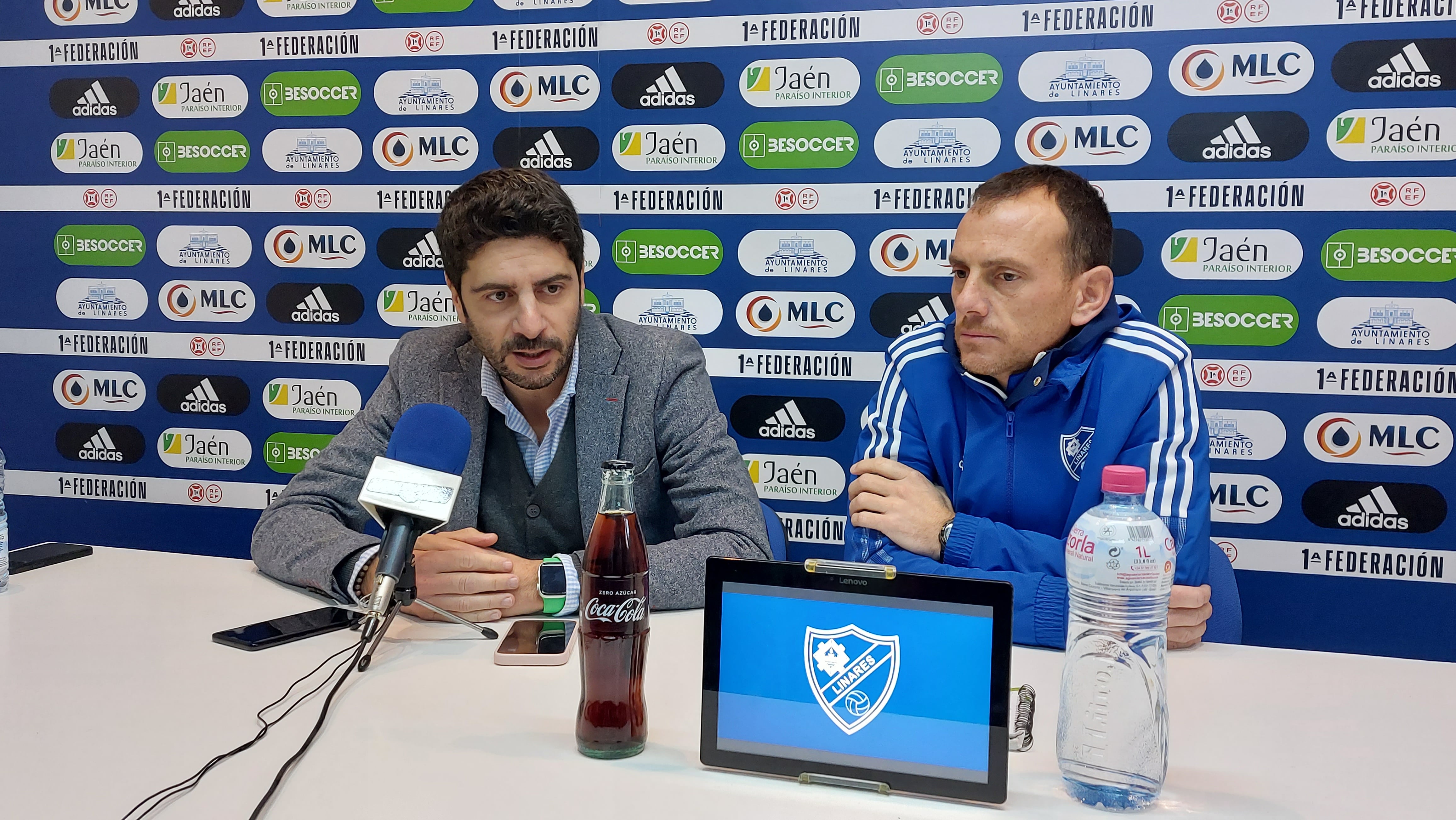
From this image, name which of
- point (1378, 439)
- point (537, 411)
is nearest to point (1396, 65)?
point (1378, 439)

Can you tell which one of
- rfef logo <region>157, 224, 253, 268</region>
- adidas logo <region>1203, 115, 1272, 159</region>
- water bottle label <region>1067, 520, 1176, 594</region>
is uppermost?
adidas logo <region>1203, 115, 1272, 159</region>

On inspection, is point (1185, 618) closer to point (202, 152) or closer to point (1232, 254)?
point (1232, 254)

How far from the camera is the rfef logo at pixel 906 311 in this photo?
2.68m

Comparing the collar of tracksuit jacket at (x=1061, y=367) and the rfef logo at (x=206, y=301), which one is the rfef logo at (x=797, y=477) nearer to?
the collar of tracksuit jacket at (x=1061, y=367)

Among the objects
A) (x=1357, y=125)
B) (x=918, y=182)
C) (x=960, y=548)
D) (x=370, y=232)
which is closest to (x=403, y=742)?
(x=960, y=548)

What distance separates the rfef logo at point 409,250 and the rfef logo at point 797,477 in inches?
45.5

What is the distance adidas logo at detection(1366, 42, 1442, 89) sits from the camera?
2.36 metres

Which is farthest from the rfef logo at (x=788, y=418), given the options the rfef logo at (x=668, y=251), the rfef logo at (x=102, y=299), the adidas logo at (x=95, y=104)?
the adidas logo at (x=95, y=104)

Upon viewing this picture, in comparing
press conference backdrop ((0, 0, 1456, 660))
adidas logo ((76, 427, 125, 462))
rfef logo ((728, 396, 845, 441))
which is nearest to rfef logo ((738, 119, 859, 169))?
press conference backdrop ((0, 0, 1456, 660))

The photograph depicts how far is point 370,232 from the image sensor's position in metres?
3.01

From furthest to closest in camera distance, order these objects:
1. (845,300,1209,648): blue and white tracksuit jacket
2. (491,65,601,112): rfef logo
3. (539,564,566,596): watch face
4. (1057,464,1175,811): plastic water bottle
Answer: (491,65,601,112): rfef logo < (845,300,1209,648): blue and white tracksuit jacket < (539,564,566,596): watch face < (1057,464,1175,811): plastic water bottle

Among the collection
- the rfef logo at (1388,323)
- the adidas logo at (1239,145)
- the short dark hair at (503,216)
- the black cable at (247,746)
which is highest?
the adidas logo at (1239,145)

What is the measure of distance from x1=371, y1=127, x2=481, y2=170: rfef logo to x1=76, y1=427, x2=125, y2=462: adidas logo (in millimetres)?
1371

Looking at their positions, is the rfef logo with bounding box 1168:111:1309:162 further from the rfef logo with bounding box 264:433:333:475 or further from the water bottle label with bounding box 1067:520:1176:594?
the rfef logo with bounding box 264:433:333:475
